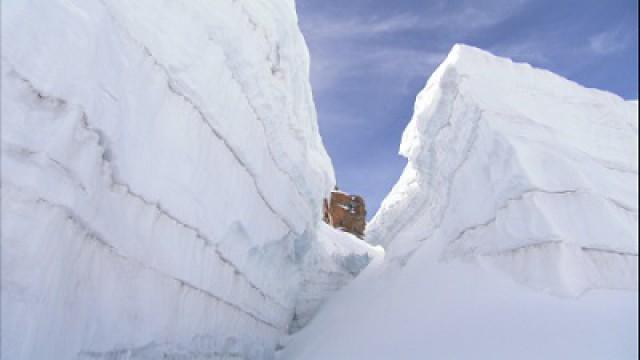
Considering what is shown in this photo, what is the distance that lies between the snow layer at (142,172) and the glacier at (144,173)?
16 millimetres

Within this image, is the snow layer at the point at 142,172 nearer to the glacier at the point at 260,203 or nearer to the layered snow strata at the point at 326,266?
the glacier at the point at 260,203

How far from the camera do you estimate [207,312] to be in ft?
23.9

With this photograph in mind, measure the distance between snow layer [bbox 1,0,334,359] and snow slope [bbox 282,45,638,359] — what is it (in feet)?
9.00

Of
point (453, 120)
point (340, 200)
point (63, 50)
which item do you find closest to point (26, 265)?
point (63, 50)

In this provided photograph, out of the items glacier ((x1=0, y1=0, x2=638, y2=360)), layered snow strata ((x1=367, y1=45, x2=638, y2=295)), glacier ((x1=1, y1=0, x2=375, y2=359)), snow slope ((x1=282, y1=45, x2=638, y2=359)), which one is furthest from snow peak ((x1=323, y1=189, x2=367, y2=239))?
glacier ((x1=1, y1=0, x2=375, y2=359))

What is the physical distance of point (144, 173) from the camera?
208 inches

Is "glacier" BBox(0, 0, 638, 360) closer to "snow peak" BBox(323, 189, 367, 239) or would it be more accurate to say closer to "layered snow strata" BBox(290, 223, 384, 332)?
"layered snow strata" BBox(290, 223, 384, 332)

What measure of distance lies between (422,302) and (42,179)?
23.7 feet

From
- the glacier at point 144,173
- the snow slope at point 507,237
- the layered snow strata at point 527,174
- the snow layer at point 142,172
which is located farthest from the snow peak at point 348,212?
the snow layer at point 142,172

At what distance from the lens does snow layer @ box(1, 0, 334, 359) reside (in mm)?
3672

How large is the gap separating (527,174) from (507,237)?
1.06 meters

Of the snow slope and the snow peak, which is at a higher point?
the snow peak

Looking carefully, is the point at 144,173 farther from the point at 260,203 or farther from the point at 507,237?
the point at 507,237

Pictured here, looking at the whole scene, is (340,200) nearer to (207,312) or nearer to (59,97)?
(207,312)
